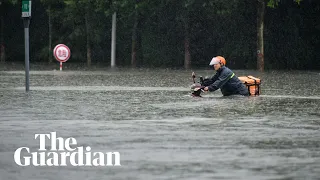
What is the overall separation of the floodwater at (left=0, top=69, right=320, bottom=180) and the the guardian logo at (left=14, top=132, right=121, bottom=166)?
135 mm

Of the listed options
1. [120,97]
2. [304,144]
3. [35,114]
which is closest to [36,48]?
[120,97]

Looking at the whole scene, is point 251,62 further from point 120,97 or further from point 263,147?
point 263,147

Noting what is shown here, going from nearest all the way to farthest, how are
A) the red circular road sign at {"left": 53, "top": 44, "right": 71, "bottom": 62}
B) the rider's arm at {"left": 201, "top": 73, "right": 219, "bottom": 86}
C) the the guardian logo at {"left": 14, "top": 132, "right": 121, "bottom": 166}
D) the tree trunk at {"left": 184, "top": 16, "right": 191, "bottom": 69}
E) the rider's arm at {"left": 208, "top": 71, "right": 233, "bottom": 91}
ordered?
the the guardian logo at {"left": 14, "top": 132, "right": 121, "bottom": 166} < the rider's arm at {"left": 208, "top": 71, "right": 233, "bottom": 91} < the rider's arm at {"left": 201, "top": 73, "right": 219, "bottom": 86} < the red circular road sign at {"left": 53, "top": 44, "right": 71, "bottom": 62} < the tree trunk at {"left": 184, "top": 16, "right": 191, "bottom": 69}

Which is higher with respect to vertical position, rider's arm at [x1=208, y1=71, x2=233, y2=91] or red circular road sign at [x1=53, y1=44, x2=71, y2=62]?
rider's arm at [x1=208, y1=71, x2=233, y2=91]

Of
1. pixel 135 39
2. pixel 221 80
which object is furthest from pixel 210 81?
pixel 135 39

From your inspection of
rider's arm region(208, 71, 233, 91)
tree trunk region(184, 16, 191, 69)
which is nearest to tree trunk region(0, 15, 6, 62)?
tree trunk region(184, 16, 191, 69)

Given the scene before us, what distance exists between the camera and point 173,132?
1541cm

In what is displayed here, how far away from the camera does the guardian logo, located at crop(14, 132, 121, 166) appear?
37.6ft

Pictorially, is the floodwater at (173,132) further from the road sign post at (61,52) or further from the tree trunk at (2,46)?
the tree trunk at (2,46)

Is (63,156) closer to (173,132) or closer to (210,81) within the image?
(173,132)

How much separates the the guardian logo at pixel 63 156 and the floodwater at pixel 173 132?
0.44 feet

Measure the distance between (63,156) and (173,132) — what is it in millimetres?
3647

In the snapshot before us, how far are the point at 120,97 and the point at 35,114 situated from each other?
655 centimetres

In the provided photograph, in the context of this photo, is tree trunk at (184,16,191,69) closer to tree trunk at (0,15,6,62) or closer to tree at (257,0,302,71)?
tree at (257,0,302,71)
